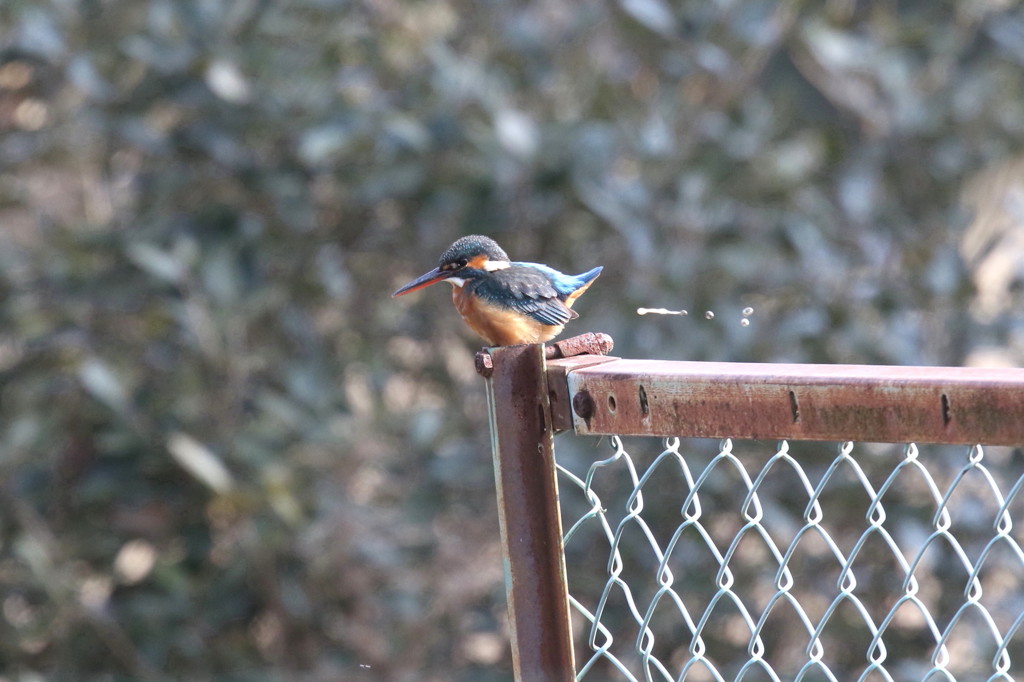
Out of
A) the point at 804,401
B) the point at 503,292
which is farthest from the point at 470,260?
the point at 804,401

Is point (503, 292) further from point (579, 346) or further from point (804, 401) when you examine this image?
point (804, 401)

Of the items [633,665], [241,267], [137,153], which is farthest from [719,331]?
[137,153]

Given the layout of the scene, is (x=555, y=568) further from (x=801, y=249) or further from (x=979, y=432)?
(x=801, y=249)

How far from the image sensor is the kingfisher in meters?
1.59

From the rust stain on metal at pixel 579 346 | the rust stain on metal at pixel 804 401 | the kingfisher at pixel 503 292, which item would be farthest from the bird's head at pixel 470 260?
the rust stain on metal at pixel 804 401

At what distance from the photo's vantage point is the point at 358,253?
3.04 metres

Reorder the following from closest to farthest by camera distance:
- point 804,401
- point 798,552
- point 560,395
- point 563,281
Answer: point 804,401 → point 560,395 → point 563,281 → point 798,552

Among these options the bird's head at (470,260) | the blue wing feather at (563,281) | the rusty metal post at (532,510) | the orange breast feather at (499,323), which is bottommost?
the rusty metal post at (532,510)

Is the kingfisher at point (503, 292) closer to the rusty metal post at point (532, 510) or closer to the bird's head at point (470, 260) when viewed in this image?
the bird's head at point (470, 260)

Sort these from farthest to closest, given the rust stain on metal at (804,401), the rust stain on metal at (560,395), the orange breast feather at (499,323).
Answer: the orange breast feather at (499,323) → the rust stain on metal at (560,395) → the rust stain on metal at (804,401)

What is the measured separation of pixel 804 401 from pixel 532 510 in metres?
0.30

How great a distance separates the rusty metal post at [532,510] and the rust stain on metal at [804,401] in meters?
0.04

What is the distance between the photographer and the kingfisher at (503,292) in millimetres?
1593

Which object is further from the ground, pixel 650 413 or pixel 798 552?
pixel 650 413
